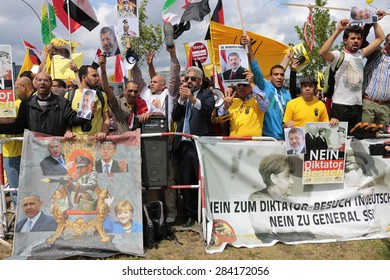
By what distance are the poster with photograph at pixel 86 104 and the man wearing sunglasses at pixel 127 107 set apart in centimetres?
60

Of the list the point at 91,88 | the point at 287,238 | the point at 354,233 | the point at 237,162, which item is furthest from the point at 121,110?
the point at 354,233

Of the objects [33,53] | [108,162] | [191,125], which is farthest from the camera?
[33,53]

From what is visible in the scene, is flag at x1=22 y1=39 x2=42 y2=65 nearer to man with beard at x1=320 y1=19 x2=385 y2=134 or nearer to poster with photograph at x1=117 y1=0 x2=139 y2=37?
poster with photograph at x1=117 y1=0 x2=139 y2=37

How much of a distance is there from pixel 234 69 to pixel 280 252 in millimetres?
2305

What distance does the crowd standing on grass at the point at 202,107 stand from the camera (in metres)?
5.02

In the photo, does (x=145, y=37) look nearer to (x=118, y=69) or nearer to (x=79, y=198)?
(x=118, y=69)

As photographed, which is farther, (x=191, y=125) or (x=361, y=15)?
(x=191, y=125)

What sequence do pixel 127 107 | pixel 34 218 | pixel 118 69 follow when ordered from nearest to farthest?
1. pixel 34 218
2. pixel 127 107
3. pixel 118 69

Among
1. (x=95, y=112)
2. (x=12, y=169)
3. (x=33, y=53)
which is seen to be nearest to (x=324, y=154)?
(x=95, y=112)

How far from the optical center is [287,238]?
508cm

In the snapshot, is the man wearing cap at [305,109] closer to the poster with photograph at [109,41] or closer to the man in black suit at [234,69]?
the man in black suit at [234,69]

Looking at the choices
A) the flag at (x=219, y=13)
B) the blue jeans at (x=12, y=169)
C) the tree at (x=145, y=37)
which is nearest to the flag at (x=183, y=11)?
the flag at (x=219, y=13)

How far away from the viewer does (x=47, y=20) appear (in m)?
7.41

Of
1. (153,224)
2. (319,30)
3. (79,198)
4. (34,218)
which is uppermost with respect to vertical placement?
(319,30)
